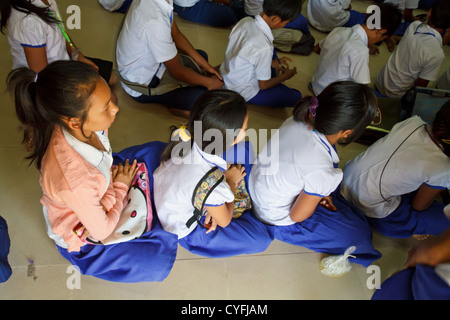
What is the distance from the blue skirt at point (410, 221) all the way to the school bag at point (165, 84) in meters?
1.41

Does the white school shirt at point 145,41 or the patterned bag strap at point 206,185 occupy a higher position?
the white school shirt at point 145,41

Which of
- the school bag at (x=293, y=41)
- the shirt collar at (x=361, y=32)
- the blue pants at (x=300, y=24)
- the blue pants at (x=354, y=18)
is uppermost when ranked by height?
the shirt collar at (x=361, y=32)

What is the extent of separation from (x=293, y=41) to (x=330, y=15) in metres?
0.53

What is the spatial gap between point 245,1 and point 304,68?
2.59 ft

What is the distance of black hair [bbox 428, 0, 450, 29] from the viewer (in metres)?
2.18

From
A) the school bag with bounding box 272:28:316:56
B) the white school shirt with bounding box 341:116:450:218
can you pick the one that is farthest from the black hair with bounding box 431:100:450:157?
the school bag with bounding box 272:28:316:56

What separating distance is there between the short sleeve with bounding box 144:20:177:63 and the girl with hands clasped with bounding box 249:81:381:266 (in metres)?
Result: 0.86

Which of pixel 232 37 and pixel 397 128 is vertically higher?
pixel 232 37

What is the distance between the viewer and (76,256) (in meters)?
1.43

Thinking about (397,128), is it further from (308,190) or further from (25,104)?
(25,104)

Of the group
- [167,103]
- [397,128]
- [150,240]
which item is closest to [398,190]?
[397,128]

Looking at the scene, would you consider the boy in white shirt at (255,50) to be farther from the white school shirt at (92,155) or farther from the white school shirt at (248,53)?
the white school shirt at (92,155)

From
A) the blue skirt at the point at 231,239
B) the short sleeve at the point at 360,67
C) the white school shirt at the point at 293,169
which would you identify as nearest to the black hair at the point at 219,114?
the white school shirt at the point at 293,169

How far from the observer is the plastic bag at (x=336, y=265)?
62.8 inches
